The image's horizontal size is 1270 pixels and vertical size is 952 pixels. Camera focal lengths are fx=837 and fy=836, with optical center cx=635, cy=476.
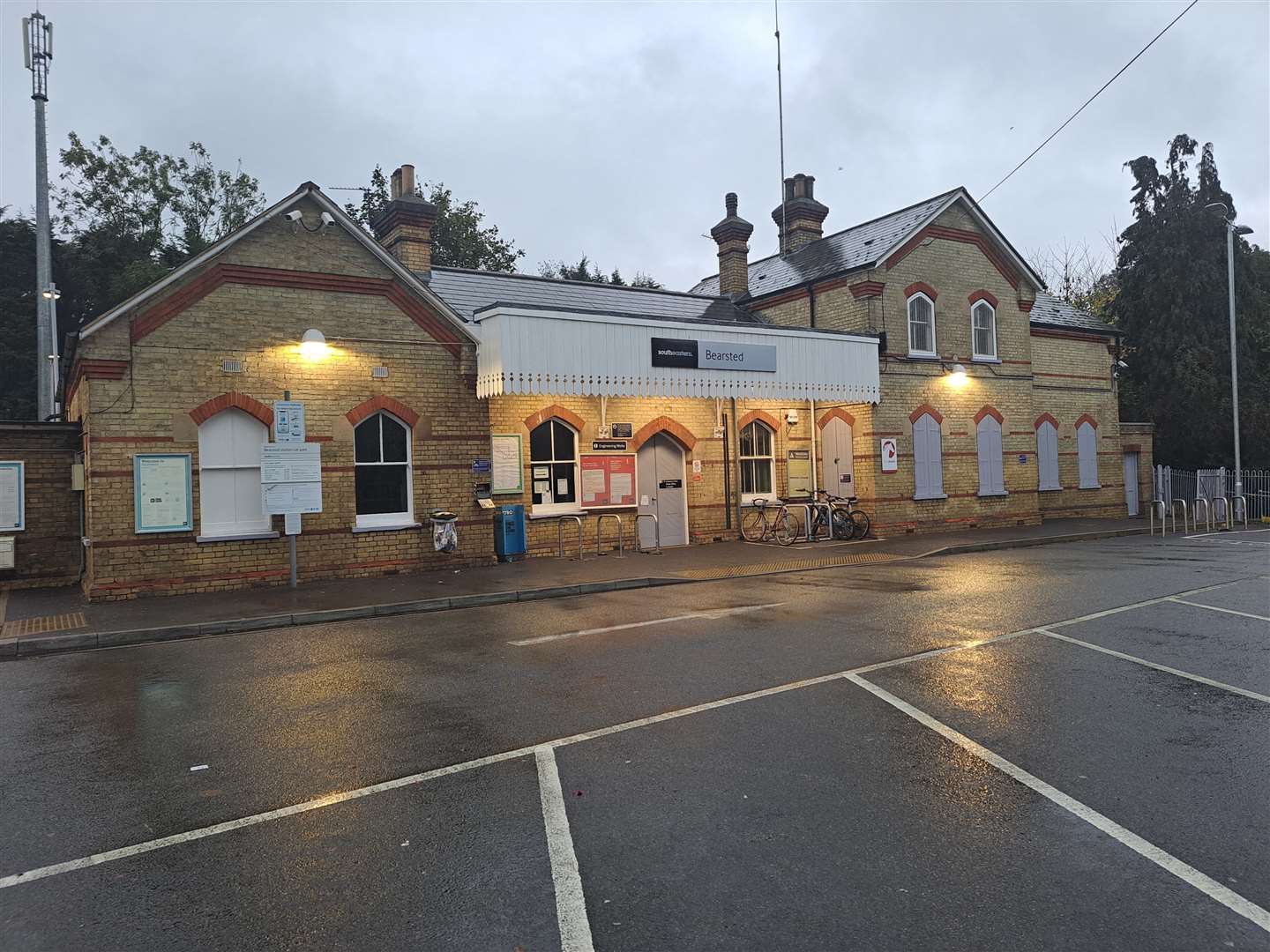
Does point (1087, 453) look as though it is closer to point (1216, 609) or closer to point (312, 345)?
point (1216, 609)

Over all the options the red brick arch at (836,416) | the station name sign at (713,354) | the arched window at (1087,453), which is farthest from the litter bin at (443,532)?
the arched window at (1087,453)

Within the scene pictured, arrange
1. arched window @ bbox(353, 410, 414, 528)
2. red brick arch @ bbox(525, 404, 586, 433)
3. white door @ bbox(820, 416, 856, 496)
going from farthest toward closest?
white door @ bbox(820, 416, 856, 496)
red brick arch @ bbox(525, 404, 586, 433)
arched window @ bbox(353, 410, 414, 528)

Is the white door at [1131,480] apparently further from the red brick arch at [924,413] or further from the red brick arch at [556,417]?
the red brick arch at [556,417]

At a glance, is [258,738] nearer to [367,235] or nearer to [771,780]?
[771,780]

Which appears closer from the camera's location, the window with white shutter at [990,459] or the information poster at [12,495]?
the information poster at [12,495]

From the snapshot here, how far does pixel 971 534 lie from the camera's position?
68.0 feet

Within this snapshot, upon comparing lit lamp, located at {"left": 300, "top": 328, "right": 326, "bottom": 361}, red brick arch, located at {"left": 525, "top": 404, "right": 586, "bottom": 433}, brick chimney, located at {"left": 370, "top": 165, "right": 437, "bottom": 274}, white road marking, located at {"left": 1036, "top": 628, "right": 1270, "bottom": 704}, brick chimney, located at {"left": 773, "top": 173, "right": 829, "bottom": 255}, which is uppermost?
brick chimney, located at {"left": 773, "top": 173, "right": 829, "bottom": 255}

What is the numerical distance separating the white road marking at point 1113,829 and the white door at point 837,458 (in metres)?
15.7

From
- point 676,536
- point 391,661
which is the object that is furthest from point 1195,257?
point 391,661

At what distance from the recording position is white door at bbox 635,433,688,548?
61.4 ft

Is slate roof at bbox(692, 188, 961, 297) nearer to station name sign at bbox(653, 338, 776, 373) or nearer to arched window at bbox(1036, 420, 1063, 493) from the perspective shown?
station name sign at bbox(653, 338, 776, 373)

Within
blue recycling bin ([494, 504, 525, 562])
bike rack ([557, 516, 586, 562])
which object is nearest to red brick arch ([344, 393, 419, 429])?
blue recycling bin ([494, 504, 525, 562])

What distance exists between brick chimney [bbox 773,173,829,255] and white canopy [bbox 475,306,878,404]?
7765mm

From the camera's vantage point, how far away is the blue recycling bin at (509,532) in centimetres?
1600
